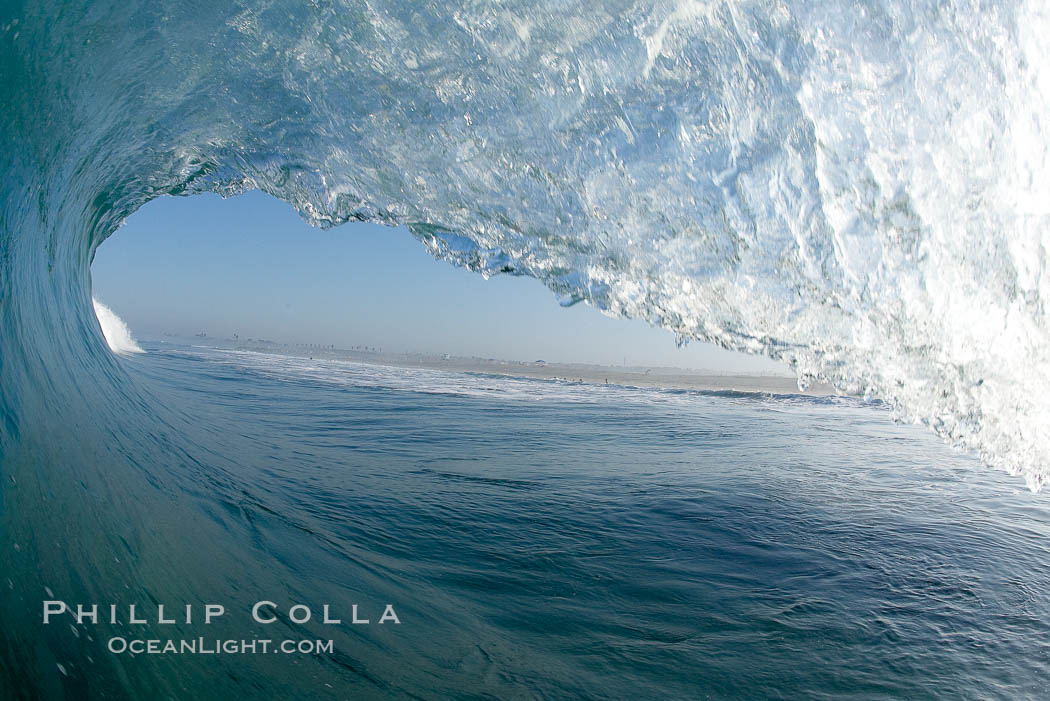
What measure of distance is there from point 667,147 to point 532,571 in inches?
80.4

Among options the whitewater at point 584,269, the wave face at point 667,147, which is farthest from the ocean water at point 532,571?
the wave face at point 667,147

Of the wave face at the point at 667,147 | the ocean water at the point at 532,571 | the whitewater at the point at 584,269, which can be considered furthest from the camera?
the wave face at the point at 667,147

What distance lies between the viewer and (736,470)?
483 cm

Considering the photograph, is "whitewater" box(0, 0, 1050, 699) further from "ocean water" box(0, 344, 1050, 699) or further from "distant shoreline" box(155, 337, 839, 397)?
"distant shoreline" box(155, 337, 839, 397)

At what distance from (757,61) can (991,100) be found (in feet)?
2.84

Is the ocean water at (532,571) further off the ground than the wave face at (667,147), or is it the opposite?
the wave face at (667,147)

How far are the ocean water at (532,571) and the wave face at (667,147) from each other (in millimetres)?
763

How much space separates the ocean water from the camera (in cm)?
176

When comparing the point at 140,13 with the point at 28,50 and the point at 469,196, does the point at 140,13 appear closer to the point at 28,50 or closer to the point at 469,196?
the point at 28,50

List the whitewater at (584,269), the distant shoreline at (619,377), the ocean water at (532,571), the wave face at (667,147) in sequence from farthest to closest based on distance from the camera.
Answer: the distant shoreline at (619,377) → the wave face at (667,147) → the whitewater at (584,269) → the ocean water at (532,571)

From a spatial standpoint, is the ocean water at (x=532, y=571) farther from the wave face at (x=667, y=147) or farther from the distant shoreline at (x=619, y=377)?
the distant shoreline at (x=619, y=377)

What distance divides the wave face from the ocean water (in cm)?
76

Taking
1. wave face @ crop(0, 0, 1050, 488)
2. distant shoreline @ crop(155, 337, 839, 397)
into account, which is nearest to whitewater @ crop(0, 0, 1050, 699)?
wave face @ crop(0, 0, 1050, 488)

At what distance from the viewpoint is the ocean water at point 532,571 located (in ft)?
5.79
